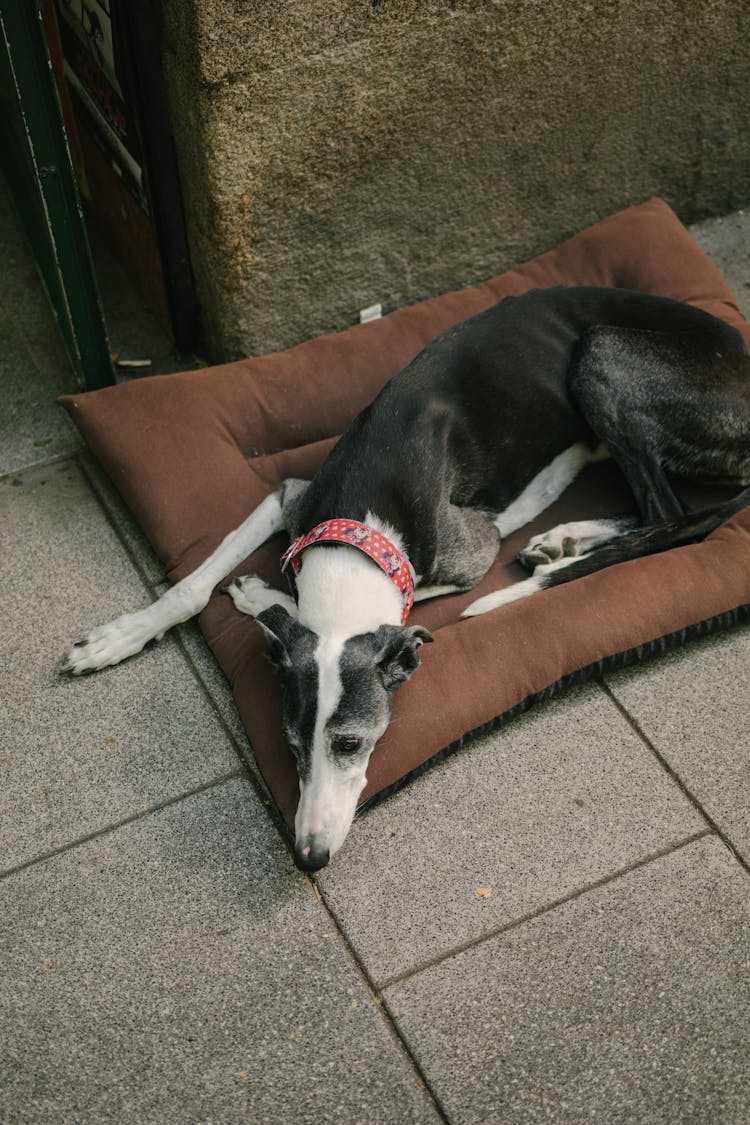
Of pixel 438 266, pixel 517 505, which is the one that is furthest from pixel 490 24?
pixel 517 505

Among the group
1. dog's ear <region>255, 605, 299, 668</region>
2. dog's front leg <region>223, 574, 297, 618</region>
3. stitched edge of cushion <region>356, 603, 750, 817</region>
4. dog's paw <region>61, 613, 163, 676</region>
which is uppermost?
dog's ear <region>255, 605, 299, 668</region>

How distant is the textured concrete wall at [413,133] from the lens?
13.6 feet

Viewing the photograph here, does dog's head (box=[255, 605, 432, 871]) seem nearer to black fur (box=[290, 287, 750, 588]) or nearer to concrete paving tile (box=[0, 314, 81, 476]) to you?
black fur (box=[290, 287, 750, 588])

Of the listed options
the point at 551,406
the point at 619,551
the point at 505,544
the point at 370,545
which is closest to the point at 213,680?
the point at 370,545

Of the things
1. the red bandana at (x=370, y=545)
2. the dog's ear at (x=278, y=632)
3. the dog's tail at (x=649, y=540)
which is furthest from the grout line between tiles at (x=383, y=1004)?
the dog's tail at (x=649, y=540)

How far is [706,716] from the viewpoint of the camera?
3729 millimetres

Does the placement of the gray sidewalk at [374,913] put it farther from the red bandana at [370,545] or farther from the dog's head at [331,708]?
the red bandana at [370,545]

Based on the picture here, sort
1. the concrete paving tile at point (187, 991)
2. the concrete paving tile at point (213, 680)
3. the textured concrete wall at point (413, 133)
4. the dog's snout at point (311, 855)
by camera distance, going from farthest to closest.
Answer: the textured concrete wall at point (413, 133), the concrete paving tile at point (213, 680), the dog's snout at point (311, 855), the concrete paving tile at point (187, 991)

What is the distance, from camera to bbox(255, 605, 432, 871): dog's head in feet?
10.2

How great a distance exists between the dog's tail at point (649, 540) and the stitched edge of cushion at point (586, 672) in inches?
11.9

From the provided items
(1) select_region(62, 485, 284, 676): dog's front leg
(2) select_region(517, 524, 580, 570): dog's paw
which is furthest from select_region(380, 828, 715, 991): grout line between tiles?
(1) select_region(62, 485, 284, 676): dog's front leg

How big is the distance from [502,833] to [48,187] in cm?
272

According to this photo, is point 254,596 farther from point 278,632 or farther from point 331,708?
point 331,708

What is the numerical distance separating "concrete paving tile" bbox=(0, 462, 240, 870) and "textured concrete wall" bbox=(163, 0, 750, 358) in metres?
1.24
